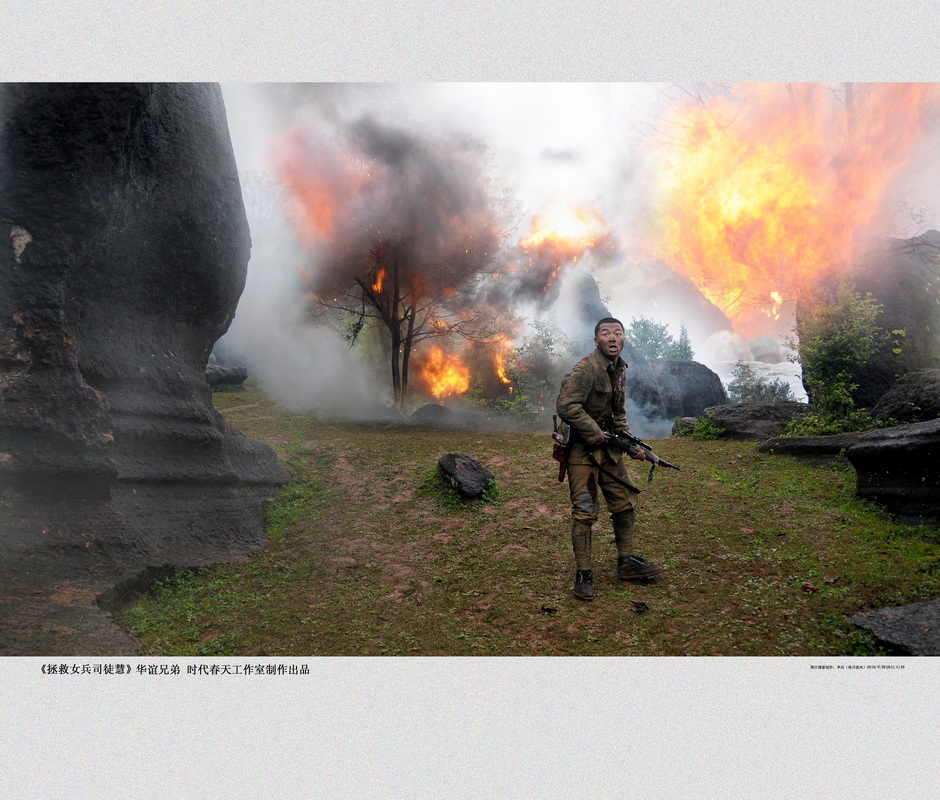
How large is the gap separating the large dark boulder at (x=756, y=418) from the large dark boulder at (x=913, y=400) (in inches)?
108

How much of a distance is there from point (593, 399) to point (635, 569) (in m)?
1.76

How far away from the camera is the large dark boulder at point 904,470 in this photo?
6.47 metres

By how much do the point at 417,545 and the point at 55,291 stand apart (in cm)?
505

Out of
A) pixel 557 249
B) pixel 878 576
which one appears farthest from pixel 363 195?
pixel 878 576

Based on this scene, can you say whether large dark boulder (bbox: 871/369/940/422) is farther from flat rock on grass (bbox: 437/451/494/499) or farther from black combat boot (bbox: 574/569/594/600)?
black combat boot (bbox: 574/569/594/600)

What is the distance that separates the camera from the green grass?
4566mm

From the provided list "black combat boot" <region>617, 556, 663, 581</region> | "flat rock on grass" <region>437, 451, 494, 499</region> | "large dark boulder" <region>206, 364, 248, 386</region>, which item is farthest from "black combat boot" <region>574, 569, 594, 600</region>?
"large dark boulder" <region>206, 364, 248, 386</region>

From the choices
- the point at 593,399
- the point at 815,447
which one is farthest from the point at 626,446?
the point at 815,447

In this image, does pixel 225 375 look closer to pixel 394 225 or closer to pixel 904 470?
pixel 394 225

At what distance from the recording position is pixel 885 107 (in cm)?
1509

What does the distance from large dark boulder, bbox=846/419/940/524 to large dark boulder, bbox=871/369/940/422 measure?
2.94 m

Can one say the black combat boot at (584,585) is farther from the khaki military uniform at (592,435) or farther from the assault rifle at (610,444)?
the assault rifle at (610,444)

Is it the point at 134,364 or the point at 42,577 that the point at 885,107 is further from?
the point at 42,577

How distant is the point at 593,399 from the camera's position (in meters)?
5.71
